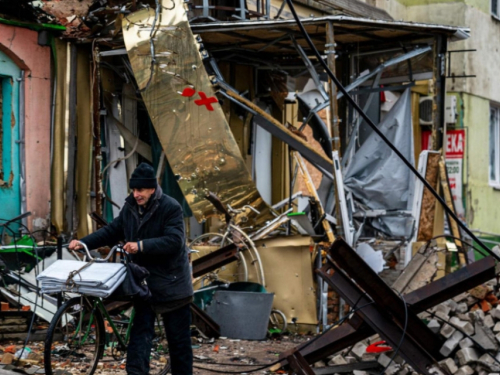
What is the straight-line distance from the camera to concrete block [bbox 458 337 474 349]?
25.6ft

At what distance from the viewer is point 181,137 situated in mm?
10969

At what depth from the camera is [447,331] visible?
797 cm

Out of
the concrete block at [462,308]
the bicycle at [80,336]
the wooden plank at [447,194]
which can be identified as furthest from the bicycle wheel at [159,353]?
the wooden plank at [447,194]

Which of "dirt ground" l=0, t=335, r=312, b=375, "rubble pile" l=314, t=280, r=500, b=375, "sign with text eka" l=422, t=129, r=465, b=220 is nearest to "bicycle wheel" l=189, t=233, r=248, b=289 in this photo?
"dirt ground" l=0, t=335, r=312, b=375

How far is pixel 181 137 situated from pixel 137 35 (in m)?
1.38

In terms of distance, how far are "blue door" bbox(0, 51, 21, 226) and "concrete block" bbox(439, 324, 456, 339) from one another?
5.74 metres

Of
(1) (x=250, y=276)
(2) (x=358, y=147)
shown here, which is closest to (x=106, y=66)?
(1) (x=250, y=276)

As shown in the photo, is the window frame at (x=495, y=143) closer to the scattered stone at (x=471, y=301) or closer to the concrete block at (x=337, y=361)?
the scattered stone at (x=471, y=301)

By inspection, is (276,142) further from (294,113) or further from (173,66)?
(173,66)

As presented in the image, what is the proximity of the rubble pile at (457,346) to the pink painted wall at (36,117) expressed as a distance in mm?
4734

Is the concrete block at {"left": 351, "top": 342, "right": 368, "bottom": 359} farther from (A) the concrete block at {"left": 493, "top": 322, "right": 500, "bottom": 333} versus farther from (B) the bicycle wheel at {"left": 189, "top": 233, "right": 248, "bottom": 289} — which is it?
(B) the bicycle wheel at {"left": 189, "top": 233, "right": 248, "bottom": 289}

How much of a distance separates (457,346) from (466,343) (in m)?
0.09

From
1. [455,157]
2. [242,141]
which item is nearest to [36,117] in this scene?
[242,141]

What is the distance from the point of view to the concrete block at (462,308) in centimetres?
877
